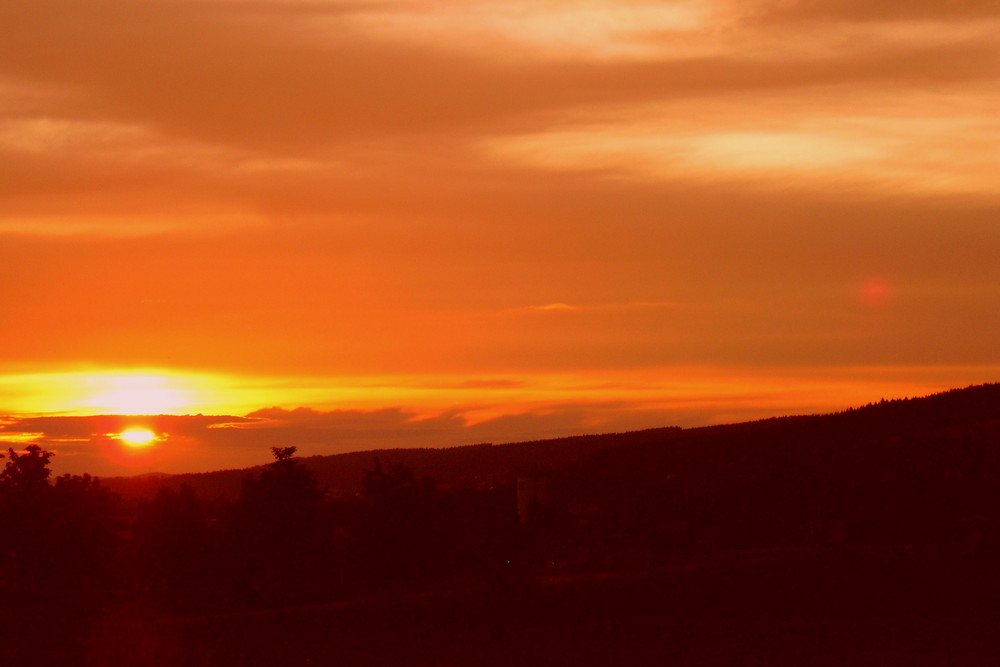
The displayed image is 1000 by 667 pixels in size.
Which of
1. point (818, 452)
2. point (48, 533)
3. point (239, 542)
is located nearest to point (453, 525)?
point (239, 542)

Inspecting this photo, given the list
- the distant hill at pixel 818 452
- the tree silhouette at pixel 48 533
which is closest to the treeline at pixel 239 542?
the tree silhouette at pixel 48 533

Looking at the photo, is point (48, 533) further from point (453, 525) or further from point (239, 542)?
point (453, 525)

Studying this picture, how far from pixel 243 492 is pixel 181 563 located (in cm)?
341

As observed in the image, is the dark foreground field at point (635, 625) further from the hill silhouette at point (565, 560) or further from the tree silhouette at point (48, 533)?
the tree silhouette at point (48, 533)

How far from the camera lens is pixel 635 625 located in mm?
27219

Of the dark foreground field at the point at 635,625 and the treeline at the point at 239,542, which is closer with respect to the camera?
the dark foreground field at the point at 635,625

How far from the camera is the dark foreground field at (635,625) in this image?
942 inches

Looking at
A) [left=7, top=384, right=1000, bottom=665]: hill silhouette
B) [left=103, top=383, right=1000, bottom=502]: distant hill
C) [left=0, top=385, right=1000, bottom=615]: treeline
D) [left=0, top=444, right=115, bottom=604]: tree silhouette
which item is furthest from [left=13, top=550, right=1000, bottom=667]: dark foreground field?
[left=103, top=383, right=1000, bottom=502]: distant hill

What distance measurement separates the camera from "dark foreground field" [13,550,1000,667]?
2392 cm

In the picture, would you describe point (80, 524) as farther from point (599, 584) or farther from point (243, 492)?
point (599, 584)

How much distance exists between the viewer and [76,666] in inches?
961

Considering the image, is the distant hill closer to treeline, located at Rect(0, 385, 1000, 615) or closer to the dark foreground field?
treeline, located at Rect(0, 385, 1000, 615)

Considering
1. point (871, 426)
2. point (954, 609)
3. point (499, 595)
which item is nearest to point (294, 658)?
point (499, 595)

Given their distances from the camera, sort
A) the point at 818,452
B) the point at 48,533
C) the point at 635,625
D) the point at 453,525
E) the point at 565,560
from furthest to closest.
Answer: the point at 818,452, the point at 453,525, the point at 565,560, the point at 48,533, the point at 635,625
